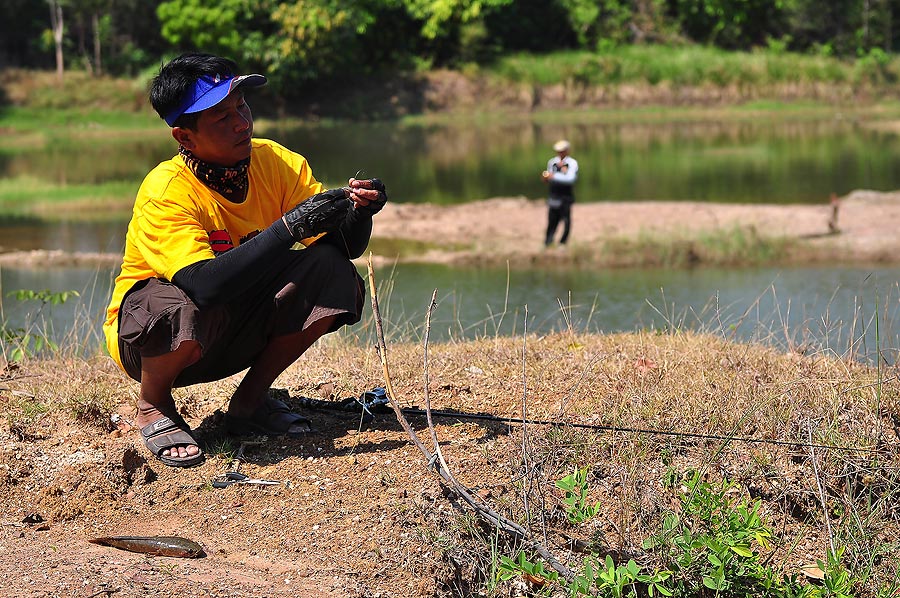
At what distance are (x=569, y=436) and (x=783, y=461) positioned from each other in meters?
0.78

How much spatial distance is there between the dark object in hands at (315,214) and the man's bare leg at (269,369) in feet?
1.47

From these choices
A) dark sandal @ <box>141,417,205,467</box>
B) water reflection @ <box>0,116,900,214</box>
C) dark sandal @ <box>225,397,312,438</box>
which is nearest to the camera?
dark sandal @ <box>141,417,205,467</box>

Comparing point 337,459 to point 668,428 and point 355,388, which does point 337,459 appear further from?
point 668,428

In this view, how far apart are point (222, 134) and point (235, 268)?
19.4 inches

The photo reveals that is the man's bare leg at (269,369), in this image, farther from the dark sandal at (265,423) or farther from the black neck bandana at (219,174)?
the black neck bandana at (219,174)

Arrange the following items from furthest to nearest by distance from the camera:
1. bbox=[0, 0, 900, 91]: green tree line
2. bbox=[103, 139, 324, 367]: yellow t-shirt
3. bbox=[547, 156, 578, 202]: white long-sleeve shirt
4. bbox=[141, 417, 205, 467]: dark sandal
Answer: bbox=[0, 0, 900, 91]: green tree line < bbox=[547, 156, 578, 202]: white long-sleeve shirt < bbox=[141, 417, 205, 467]: dark sandal < bbox=[103, 139, 324, 367]: yellow t-shirt

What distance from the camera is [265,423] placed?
13.6 feet

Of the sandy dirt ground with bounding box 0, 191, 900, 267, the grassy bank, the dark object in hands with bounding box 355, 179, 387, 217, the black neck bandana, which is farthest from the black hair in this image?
the grassy bank

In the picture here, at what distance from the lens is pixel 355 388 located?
4793mm

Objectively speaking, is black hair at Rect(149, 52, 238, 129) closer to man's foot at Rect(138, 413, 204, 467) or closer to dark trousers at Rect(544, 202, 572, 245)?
man's foot at Rect(138, 413, 204, 467)

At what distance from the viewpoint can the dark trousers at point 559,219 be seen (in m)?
14.3

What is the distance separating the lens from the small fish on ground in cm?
339

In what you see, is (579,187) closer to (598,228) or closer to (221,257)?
(598,228)

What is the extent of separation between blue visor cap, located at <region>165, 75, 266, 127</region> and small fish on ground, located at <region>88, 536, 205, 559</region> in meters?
1.36
